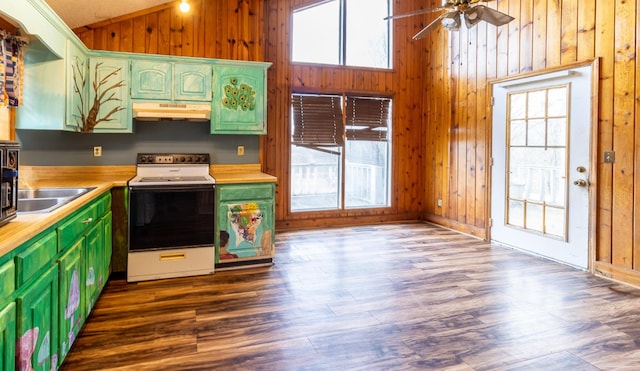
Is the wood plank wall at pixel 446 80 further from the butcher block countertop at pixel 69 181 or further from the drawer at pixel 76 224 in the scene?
the drawer at pixel 76 224

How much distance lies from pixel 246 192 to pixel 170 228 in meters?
0.76

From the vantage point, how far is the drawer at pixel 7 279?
4.71ft

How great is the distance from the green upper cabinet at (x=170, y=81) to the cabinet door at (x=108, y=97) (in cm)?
10

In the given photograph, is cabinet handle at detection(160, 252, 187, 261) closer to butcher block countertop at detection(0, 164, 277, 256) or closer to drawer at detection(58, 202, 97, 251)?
butcher block countertop at detection(0, 164, 277, 256)

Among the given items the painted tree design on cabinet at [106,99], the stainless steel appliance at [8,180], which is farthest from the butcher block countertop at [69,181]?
the painted tree design on cabinet at [106,99]

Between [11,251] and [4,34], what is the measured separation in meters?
1.80

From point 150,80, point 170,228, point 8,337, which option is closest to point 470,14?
point 150,80

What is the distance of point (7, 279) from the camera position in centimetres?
147

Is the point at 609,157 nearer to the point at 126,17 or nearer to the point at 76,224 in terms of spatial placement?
the point at 76,224

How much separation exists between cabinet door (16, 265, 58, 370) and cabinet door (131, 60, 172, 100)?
2.41 m

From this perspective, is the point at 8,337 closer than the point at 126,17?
Yes

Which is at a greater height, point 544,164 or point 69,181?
point 544,164

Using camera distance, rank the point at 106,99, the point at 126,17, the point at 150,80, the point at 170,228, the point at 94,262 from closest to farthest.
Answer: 1. the point at 94,262
2. the point at 170,228
3. the point at 106,99
4. the point at 150,80
5. the point at 126,17

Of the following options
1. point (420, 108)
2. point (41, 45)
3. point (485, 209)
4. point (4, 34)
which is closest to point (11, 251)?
point (4, 34)
